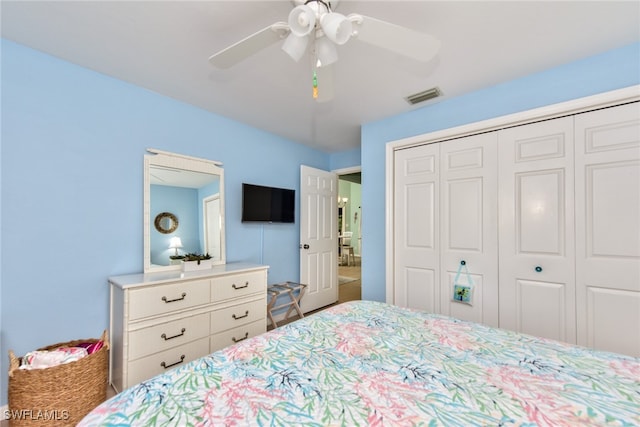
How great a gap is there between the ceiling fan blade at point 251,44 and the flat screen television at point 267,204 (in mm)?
1718

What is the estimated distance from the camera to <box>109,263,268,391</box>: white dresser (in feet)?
5.99

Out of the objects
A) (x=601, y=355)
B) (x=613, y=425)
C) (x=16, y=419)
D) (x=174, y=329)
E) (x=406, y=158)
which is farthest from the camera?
(x=406, y=158)

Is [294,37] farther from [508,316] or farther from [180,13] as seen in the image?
[508,316]

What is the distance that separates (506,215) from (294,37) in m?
2.09

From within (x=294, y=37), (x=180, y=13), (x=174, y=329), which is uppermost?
(x=180, y=13)

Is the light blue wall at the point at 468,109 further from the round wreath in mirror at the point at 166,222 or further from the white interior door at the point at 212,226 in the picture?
the round wreath in mirror at the point at 166,222

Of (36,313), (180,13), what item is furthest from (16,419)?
(180,13)

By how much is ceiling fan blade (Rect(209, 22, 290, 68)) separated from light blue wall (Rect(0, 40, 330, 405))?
1.35 meters

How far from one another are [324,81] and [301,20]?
0.48 m

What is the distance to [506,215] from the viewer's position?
7.20 feet

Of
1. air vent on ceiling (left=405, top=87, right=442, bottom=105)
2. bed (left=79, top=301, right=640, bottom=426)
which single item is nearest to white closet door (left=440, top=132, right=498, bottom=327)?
air vent on ceiling (left=405, top=87, right=442, bottom=105)

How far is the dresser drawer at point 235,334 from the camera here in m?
2.26

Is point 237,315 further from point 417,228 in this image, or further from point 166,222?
point 417,228

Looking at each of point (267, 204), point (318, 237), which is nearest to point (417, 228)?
point (318, 237)
